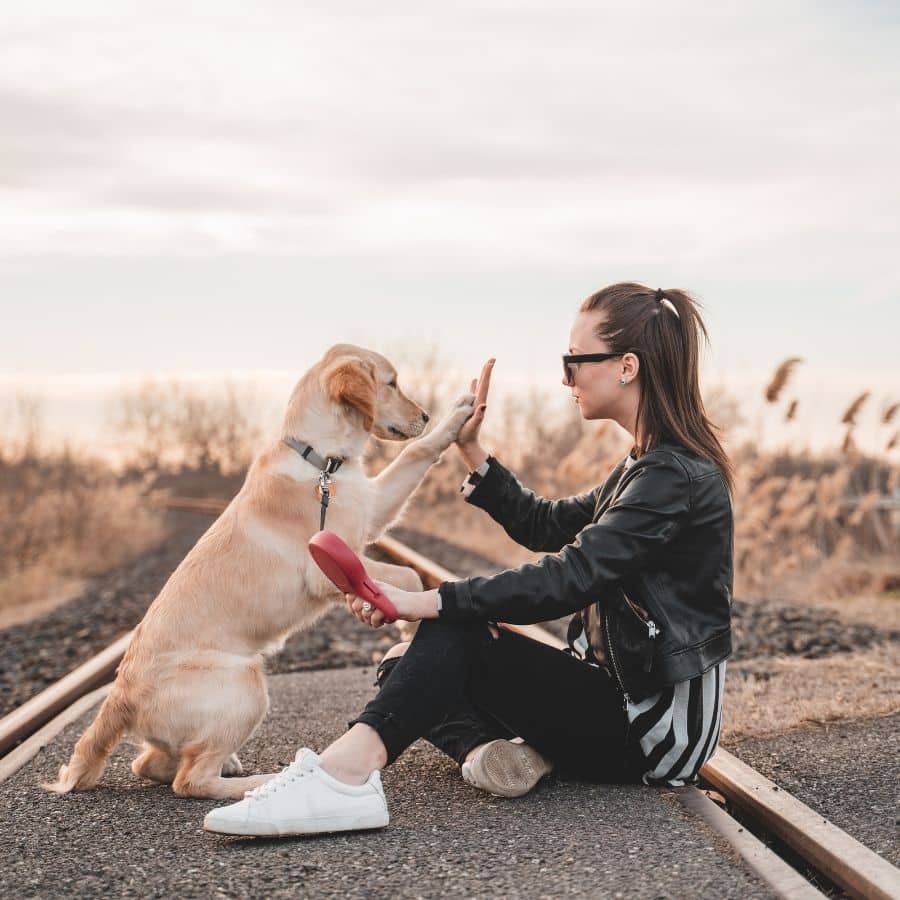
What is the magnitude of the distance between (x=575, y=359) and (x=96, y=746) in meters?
2.19

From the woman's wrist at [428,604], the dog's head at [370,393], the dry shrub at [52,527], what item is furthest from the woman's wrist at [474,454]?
the dry shrub at [52,527]

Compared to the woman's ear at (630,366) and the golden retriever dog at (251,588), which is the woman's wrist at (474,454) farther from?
the woman's ear at (630,366)

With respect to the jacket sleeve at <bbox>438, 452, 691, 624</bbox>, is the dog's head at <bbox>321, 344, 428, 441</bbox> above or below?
above

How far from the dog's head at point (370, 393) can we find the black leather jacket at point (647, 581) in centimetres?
120

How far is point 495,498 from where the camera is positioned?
4.50m

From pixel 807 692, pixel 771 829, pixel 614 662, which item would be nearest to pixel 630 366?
pixel 614 662

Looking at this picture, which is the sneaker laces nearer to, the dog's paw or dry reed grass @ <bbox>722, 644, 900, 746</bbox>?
the dog's paw

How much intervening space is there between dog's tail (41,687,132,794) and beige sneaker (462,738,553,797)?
1226 mm

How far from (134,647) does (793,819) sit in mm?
2309

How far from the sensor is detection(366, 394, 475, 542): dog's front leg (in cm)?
475

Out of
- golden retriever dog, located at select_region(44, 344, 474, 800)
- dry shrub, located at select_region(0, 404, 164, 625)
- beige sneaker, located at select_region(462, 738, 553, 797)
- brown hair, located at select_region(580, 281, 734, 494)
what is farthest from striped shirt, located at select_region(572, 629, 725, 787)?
dry shrub, located at select_region(0, 404, 164, 625)

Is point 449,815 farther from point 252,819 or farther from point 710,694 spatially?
point 710,694

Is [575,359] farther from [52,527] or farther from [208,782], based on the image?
[52,527]

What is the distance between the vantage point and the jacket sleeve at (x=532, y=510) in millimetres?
4465
